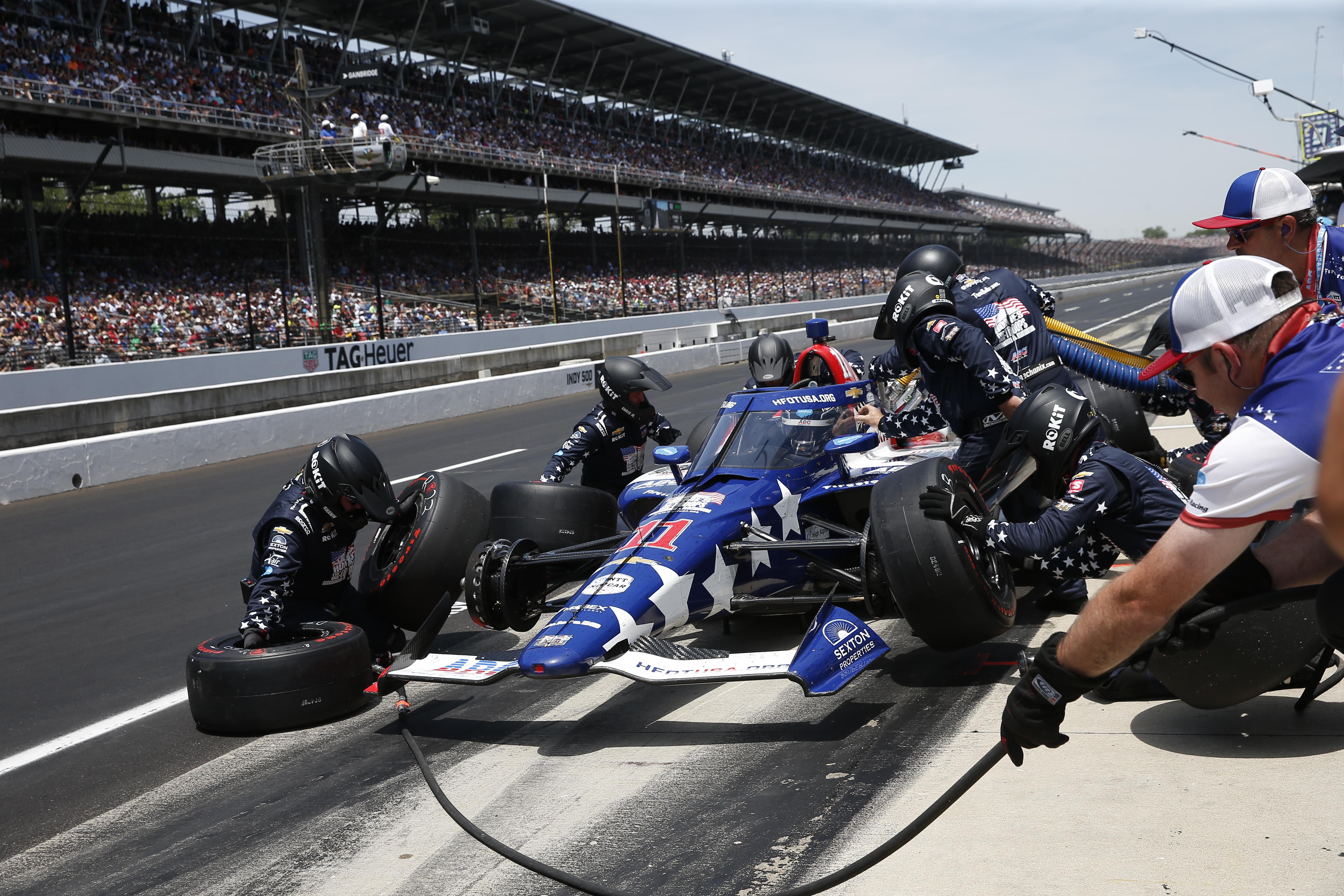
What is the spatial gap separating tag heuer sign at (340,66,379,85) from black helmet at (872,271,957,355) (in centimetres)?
3366

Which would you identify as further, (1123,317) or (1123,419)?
(1123,317)

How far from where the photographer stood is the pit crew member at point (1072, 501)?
15.9ft

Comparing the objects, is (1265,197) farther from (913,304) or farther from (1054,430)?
(913,304)

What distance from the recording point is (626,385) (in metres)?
7.70

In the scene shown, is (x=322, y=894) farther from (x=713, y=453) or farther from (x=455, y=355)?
(x=455, y=355)

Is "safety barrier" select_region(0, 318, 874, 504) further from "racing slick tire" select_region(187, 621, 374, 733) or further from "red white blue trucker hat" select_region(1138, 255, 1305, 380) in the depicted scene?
"red white blue trucker hat" select_region(1138, 255, 1305, 380)

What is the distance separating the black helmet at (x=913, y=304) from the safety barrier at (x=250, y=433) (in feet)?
35.8

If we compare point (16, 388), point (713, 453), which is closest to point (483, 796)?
point (713, 453)

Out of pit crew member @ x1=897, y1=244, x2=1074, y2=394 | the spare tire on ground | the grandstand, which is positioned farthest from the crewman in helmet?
the grandstand

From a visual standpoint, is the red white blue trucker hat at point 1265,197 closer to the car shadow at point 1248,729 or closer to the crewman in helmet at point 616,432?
the car shadow at point 1248,729

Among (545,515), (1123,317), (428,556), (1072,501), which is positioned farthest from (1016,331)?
(1123,317)

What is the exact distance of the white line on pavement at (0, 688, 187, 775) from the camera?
494cm

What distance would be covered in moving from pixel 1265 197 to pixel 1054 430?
4.70ft

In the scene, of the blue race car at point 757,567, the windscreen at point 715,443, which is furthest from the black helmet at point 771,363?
the windscreen at point 715,443
